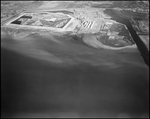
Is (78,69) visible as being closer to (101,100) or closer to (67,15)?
(101,100)

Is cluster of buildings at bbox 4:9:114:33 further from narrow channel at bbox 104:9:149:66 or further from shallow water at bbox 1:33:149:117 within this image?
shallow water at bbox 1:33:149:117

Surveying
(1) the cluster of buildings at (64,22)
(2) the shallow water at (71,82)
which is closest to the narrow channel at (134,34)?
(2) the shallow water at (71,82)

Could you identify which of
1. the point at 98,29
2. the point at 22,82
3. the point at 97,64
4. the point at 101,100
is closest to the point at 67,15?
the point at 98,29

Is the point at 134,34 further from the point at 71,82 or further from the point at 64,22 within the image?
the point at 71,82

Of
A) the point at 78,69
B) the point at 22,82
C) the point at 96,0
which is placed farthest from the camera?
the point at 96,0

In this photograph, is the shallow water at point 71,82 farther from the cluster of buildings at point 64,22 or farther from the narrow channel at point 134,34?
the cluster of buildings at point 64,22

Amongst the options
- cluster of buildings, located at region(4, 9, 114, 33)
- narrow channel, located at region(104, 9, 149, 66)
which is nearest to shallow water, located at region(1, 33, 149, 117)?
narrow channel, located at region(104, 9, 149, 66)

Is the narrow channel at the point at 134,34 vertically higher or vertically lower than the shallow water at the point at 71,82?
higher

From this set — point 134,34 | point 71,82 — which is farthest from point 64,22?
point 71,82

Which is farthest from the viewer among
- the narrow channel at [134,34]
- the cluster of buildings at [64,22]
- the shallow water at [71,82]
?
the cluster of buildings at [64,22]
